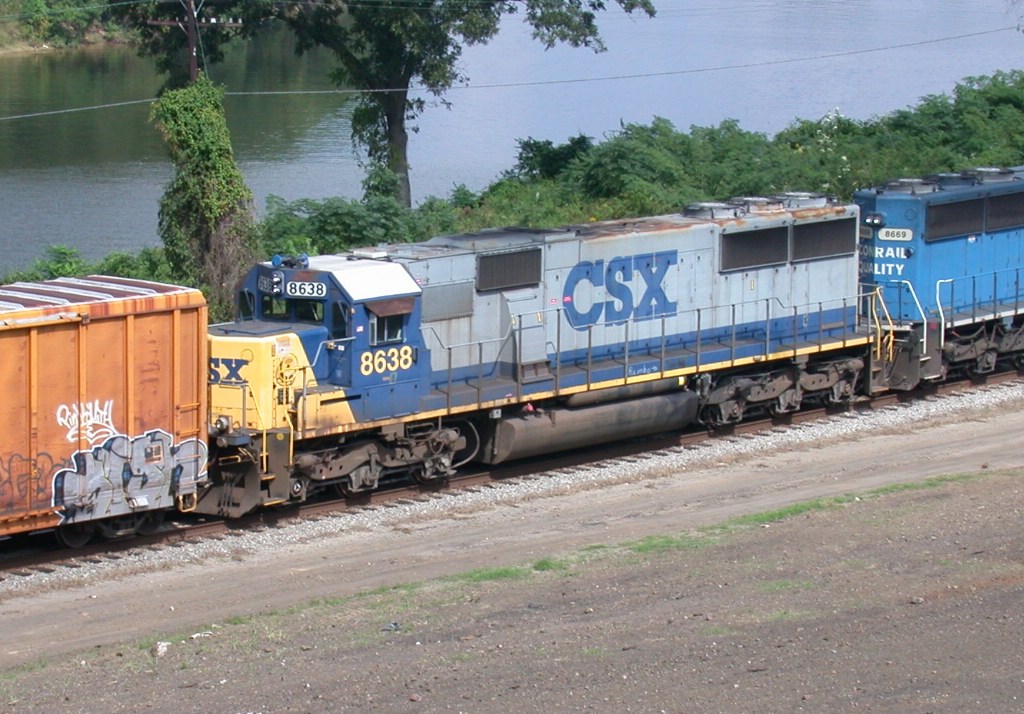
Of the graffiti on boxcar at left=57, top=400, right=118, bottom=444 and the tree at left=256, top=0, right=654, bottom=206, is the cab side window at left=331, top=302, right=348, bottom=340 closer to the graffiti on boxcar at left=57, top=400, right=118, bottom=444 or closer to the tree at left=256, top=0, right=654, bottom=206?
the graffiti on boxcar at left=57, top=400, right=118, bottom=444

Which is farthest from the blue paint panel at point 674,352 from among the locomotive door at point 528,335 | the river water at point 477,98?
the river water at point 477,98

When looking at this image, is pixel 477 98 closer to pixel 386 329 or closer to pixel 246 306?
pixel 246 306

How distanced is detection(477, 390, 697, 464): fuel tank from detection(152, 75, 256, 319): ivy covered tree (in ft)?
24.4

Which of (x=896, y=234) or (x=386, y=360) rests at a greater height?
(x=896, y=234)

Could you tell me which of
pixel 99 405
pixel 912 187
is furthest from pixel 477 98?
pixel 99 405

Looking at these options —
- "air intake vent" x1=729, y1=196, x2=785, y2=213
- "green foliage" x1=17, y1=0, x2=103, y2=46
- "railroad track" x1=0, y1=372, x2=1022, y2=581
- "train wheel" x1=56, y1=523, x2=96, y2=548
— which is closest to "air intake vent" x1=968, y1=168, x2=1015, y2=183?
"railroad track" x1=0, y1=372, x2=1022, y2=581

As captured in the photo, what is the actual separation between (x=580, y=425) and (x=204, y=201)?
8.53 m

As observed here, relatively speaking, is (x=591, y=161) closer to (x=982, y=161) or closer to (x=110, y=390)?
(x=982, y=161)

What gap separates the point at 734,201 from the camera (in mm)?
20484

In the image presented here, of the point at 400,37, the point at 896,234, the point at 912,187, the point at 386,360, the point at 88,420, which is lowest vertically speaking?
the point at 88,420

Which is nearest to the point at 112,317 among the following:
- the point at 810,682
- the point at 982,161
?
the point at 810,682

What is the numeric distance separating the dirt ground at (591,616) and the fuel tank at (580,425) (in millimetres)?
1273

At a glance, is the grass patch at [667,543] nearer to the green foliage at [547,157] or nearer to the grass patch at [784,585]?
the grass patch at [784,585]

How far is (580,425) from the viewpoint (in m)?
17.8
